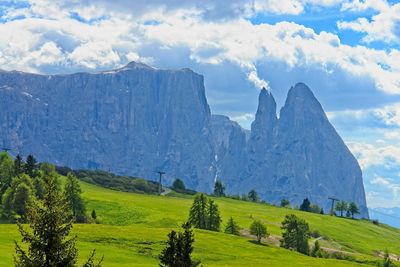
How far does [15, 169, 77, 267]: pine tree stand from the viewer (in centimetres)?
2114

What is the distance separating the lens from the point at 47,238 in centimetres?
2144

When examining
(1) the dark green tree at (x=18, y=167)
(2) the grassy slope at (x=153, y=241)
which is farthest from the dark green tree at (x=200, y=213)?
(1) the dark green tree at (x=18, y=167)

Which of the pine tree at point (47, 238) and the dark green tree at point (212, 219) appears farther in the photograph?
the dark green tree at point (212, 219)

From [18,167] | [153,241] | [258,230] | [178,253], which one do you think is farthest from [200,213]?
[178,253]

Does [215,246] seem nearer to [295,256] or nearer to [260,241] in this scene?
[295,256]

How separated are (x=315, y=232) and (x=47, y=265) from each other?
15359 centimetres

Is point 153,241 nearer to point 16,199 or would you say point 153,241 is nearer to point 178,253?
point 16,199

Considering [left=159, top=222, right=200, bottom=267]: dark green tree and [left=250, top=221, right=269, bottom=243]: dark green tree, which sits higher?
[left=159, top=222, right=200, bottom=267]: dark green tree

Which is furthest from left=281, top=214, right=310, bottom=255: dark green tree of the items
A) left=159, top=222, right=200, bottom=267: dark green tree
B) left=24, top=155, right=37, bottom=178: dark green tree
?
left=159, top=222, right=200, bottom=267: dark green tree

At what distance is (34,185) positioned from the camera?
130 meters

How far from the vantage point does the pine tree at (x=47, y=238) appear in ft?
69.4

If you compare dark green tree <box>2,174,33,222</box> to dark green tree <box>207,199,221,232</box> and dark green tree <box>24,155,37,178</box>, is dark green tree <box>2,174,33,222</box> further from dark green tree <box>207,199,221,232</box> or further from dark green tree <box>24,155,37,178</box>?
dark green tree <box>207,199,221,232</box>

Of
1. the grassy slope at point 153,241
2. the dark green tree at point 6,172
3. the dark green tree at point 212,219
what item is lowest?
the grassy slope at point 153,241

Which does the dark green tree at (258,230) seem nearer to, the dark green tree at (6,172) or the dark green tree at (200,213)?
the dark green tree at (200,213)
